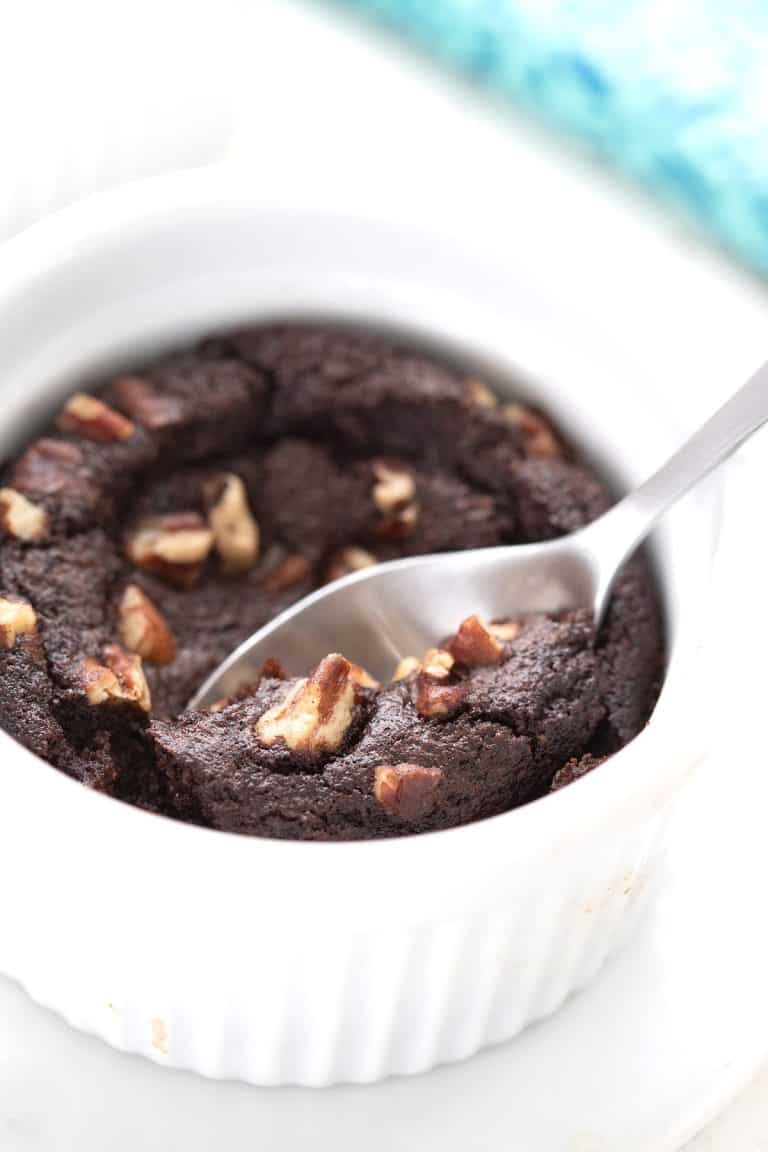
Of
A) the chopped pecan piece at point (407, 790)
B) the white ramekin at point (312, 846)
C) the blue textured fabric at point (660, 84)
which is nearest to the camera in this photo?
the white ramekin at point (312, 846)

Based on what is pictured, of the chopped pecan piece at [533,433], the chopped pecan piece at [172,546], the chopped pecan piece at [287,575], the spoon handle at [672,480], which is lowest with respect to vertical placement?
the chopped pecan piece at [172,546]

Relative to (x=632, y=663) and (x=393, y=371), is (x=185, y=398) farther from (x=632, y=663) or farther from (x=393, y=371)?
(x=632, y=663)

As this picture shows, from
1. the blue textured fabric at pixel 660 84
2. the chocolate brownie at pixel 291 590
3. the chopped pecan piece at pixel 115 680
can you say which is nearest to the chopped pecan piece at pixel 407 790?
the chocolate brownie at pixel 291 590

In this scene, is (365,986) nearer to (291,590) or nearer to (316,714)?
(316,714)

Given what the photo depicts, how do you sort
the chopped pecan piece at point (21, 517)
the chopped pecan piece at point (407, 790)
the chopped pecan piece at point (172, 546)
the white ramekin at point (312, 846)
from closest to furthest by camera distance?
the white ramekin at point (312, 846)
the chopped pecan piece at point (407, 790)
the chopped pecan piece at point (21, 517)
the chopped pecan piece at point (172, 546)

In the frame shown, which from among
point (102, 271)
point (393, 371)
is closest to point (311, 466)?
point (393, 371)

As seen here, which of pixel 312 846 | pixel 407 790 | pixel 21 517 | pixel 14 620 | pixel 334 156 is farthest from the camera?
pixel 334 156

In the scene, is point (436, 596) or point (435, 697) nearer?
point (435, 697)

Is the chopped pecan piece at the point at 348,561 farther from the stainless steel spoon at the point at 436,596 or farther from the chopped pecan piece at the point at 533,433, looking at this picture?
the chopped pecan piece at the point at 533,433

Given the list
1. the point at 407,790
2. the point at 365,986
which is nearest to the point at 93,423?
the point at 407,790
